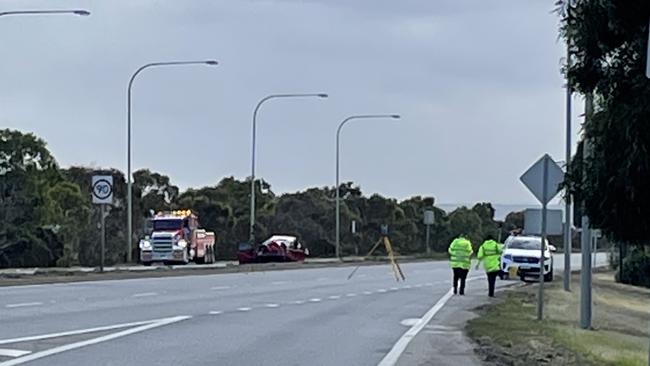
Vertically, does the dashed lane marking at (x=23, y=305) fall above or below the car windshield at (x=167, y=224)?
below

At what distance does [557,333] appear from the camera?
24094mm

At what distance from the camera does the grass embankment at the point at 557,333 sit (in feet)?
64.4

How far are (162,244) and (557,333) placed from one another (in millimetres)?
42514

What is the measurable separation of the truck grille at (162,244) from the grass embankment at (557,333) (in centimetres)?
2660

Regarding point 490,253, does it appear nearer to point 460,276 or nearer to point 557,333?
point 460,276

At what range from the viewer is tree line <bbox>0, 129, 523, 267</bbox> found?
69.7 metres

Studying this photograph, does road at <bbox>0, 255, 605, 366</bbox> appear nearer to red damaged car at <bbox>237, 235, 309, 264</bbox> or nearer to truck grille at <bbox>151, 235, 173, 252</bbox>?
truck grille at <bbox>151, 235, 173, 252</bbox>

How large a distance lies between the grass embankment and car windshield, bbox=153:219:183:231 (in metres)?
26.6

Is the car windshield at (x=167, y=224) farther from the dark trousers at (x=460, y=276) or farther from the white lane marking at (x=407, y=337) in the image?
the white lane marking at (x=407, y=337)

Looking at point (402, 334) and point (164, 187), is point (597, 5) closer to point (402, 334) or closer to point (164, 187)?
point (402, 334)

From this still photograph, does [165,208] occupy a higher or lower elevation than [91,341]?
higher

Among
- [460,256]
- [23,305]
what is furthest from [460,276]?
[23,305]

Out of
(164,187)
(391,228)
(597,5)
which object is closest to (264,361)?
(597,5)

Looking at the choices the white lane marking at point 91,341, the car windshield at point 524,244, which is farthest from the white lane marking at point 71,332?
the car windshield at point 524,244
